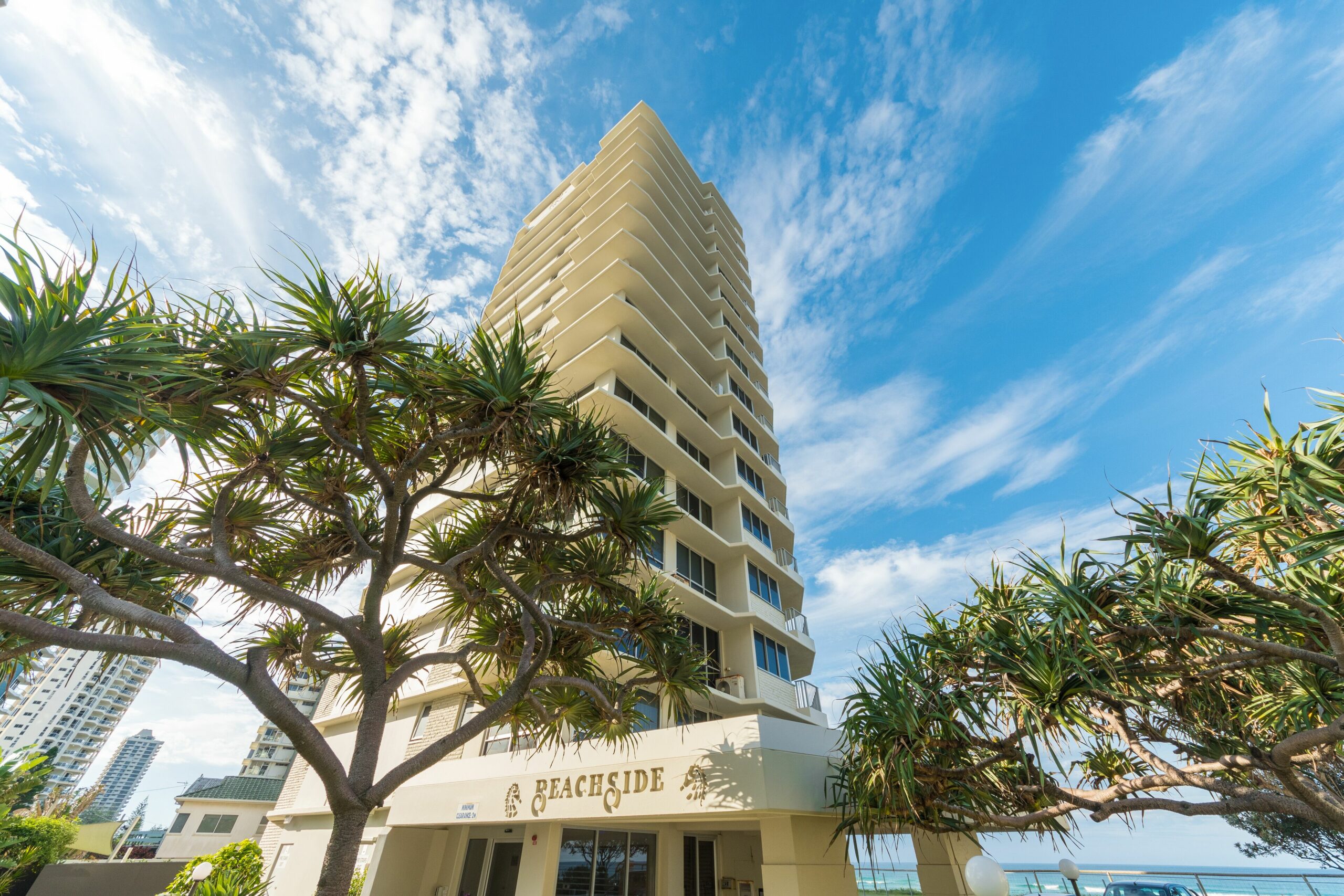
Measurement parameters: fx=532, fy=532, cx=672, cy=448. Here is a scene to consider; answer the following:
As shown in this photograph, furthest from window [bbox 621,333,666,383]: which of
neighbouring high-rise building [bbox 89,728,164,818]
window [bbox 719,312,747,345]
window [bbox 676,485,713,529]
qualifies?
A: neighbouring high-rise building [bbox 89,728,164,818]

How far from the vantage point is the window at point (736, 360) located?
24095mm

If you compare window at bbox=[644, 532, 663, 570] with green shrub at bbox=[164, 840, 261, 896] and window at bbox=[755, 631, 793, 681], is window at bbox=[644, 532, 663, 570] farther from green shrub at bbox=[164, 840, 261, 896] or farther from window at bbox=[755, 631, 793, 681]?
green shrub at bbox=[164, 840, 261, 896]

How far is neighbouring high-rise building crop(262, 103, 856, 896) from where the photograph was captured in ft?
28.6

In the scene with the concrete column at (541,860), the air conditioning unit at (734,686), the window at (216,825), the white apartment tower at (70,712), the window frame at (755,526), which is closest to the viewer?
the concrete column at (541,860)

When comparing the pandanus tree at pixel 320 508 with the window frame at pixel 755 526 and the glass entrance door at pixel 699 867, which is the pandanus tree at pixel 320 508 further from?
the window frame at pixel 755 526

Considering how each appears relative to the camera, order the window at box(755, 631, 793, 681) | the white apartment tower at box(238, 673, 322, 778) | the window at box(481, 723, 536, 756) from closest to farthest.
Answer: the window at box(481, 723, 536, 756), the window at box(755, 631, 793, 681), the white apartment tower at box(238, 673, 322, 778)

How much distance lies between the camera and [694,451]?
20438mm

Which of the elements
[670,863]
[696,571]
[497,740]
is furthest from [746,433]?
[670,863]

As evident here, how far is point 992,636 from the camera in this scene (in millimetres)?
7086

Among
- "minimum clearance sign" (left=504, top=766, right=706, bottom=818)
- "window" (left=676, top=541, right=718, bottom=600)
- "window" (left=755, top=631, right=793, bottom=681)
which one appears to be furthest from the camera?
"window" (left=755, top=631, right=793, bottom=681)

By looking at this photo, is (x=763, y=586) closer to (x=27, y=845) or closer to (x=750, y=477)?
(x=750, y=477)

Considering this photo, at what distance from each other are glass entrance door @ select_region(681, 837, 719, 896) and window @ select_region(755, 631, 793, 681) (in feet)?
16.2

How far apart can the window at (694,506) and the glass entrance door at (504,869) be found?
32.4ft

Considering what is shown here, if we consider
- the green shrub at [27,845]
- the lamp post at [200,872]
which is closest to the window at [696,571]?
the lamp post at [200,872]
